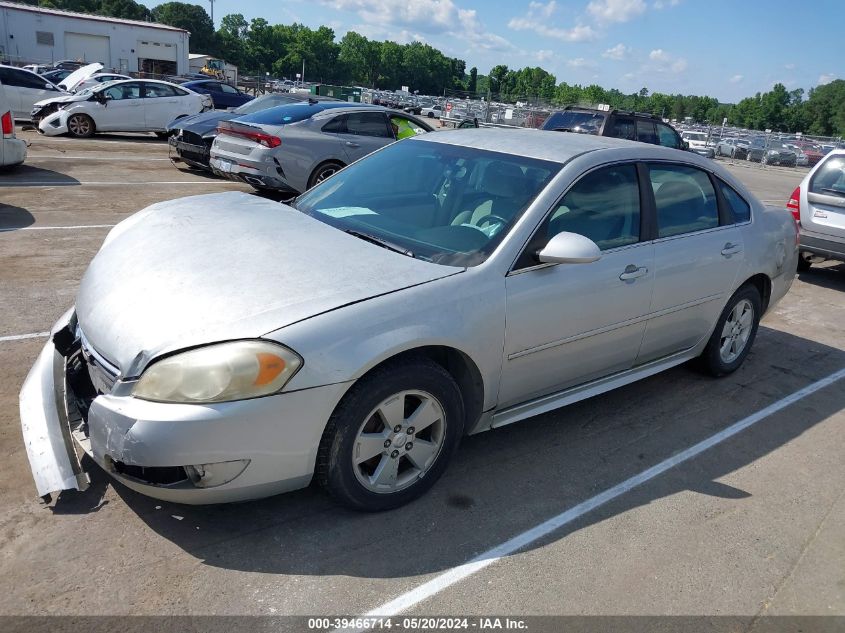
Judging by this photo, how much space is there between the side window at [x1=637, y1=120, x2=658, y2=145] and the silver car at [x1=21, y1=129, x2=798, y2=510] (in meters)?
9.75

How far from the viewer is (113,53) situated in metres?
62.2

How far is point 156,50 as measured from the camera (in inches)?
2457

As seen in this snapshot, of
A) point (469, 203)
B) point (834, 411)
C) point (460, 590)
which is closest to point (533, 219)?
point (469, 203)

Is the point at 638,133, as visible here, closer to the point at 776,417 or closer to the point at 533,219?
the point at 776,417

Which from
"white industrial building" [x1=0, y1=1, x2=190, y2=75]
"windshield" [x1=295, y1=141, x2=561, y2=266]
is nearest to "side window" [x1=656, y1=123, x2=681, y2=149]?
"windshield" [x1=295, y1=141, x2=561, y2=266]

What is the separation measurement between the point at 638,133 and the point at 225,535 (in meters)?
13.0

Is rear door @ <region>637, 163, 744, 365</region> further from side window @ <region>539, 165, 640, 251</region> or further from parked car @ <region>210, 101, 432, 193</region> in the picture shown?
parked car @ <region>210, 101, 432, 193</region>

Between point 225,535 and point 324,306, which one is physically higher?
point 324,306

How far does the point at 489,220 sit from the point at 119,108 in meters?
15.8

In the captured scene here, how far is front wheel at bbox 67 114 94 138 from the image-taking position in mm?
15805

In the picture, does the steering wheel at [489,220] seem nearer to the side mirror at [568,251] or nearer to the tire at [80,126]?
the side mirror at [568,251]

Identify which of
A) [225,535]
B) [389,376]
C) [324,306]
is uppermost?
[324,306]

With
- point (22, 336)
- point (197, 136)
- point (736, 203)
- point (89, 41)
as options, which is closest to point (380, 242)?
point (22, 336)

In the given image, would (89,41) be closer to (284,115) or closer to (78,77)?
(78,77)
